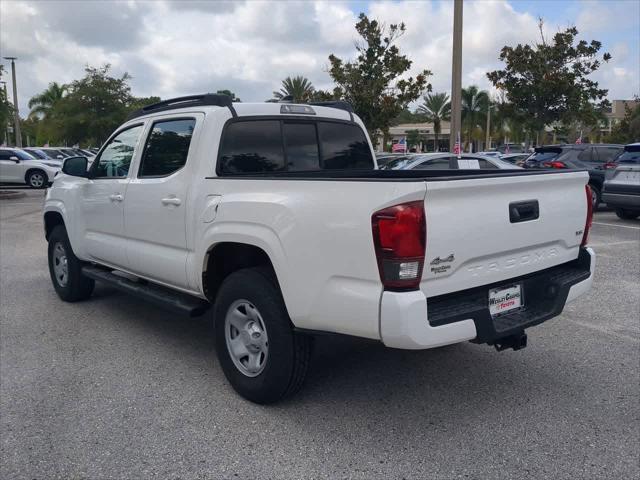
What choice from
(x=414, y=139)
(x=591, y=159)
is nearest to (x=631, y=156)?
(x=591, y=159)

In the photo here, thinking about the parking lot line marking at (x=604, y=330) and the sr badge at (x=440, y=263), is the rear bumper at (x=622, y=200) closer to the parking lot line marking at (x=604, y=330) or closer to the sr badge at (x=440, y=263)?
the parking lot line marking at (x=604, y=330)

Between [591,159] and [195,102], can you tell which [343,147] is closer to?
[195,102]

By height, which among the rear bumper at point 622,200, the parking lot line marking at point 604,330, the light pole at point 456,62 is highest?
the light pole at point 456,62

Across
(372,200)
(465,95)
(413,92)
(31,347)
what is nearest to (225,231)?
(372,200)

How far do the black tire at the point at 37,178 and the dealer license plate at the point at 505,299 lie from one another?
2395 centimetres

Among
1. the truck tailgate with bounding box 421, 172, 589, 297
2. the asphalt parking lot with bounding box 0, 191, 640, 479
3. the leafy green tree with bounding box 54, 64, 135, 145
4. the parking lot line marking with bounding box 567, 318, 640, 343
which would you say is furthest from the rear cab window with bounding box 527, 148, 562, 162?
the leafy green tree with bounding box 54, 64, 135, 145

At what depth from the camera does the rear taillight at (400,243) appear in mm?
2902

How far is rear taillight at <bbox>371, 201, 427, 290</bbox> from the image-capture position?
2902mm

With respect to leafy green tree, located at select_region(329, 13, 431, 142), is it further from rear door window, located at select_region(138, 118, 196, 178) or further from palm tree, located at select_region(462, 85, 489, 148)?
palm tree, located at select_region(462, 85, 489, 148)

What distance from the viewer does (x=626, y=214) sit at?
1312cm

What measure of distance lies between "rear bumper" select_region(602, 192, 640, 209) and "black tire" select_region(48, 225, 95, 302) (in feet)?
34.6

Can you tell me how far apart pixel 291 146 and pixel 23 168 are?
882 inches

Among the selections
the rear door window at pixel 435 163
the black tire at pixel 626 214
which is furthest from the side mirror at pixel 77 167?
the black tire at pixel 626 214

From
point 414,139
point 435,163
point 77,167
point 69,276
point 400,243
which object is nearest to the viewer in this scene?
point 400,243
